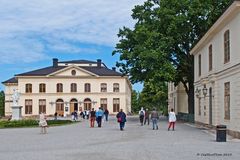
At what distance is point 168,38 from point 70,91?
46.5 metres

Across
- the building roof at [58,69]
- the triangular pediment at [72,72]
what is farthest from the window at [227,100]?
the triangular pediment at [72,72]

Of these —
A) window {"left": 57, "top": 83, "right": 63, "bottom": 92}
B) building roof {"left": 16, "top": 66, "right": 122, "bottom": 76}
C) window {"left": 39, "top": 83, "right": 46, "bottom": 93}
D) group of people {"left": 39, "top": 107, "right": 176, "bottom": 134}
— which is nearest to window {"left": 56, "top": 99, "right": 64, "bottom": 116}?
window {"left": 57, "top": 83, "right": 63, "bottom": 92}

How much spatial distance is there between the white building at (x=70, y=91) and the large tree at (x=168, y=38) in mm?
39442

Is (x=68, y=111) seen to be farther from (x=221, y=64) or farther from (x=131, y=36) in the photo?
(x=221, y=64)

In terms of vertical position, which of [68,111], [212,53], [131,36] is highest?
[131,36]

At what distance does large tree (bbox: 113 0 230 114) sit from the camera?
142ft

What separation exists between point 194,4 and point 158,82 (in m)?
8.43

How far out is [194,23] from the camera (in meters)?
44.8

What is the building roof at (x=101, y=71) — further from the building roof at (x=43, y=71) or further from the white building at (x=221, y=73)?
the white building at (x=221, y=73)

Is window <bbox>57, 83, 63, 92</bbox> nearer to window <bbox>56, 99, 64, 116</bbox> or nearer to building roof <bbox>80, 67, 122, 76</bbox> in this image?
window <bbox>56, 99, 64, 116</bbox>

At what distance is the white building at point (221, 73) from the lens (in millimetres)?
23547

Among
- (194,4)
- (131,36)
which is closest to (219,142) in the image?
(194,4)

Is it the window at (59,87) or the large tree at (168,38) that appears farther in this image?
the window at (59,87)

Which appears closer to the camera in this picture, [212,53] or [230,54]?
[230,54]
